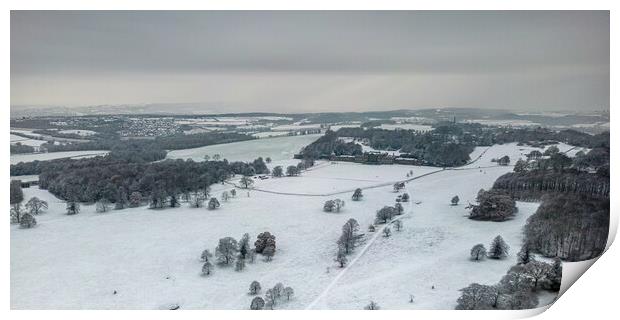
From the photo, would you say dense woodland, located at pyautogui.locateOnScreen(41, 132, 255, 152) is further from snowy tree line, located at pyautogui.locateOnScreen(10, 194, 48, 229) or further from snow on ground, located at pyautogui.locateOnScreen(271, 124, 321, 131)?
snowy tree line, located at pyautogui.locateOnScreen(10, 194, 48, 229)

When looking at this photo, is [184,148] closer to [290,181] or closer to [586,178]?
[290,181]

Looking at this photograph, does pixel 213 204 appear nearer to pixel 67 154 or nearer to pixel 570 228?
pixel 67 154

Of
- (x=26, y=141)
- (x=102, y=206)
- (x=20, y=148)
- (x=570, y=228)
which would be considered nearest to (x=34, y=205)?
(x=102, y=206)

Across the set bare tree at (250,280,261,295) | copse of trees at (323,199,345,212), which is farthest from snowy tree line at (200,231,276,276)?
copse of trees at (323,199,345,212)

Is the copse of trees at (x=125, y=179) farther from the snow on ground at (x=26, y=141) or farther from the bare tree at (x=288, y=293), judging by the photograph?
the bare tree at (x=288, y=293)

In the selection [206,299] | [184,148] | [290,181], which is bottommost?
[206,299]

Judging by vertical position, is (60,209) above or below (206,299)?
above

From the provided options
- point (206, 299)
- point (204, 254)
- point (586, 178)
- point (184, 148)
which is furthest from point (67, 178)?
point (586, 178)

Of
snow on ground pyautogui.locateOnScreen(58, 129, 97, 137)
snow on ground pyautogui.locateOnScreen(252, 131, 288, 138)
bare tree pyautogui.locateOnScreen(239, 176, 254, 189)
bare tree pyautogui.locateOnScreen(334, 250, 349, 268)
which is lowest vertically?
bare tree pyautogui.locateOnScreen(334, 250, 349, 268)
